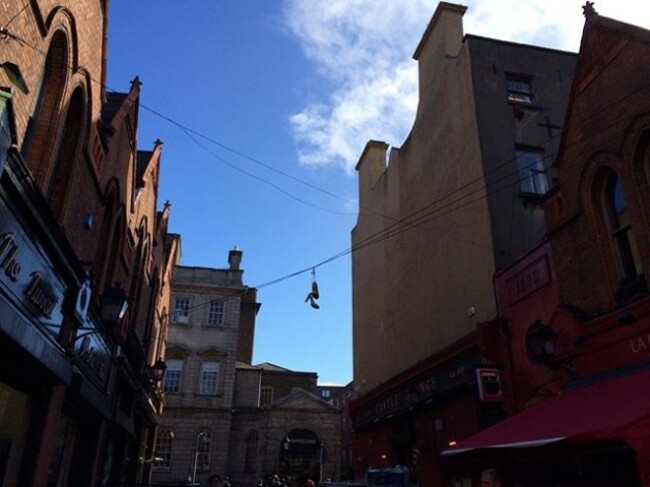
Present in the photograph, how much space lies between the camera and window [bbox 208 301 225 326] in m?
41.3

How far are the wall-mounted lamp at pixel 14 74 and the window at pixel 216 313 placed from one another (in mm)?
36368

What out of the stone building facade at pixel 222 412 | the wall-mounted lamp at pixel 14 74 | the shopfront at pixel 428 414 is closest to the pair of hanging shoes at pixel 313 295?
the shopfront at pixel 428 414

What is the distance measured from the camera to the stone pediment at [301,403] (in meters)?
40.8

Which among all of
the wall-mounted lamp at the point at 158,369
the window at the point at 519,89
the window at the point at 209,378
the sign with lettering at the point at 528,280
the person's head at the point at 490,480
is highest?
the window at the point at 519,89

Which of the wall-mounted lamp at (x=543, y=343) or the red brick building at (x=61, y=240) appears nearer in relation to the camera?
the red brick building at (x=61, y=240)

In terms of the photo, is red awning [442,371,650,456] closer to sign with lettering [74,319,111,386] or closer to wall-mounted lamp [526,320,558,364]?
wall-mounted lamp [526,320,558,364]

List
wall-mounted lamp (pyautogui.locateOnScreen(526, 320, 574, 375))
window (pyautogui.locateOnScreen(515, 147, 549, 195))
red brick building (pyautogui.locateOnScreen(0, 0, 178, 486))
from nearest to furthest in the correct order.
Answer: red brick building (pyautogui.locateOnScreen(0, 0, 178, 486)) < wall-mounted lamp (pyautogui.locateOnScreen(526, 320, 574, 375)) < window (pyautogui.locateOnScreen(515, 147, 549, 195))

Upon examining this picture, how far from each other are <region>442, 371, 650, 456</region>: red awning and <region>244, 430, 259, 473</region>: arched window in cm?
3291

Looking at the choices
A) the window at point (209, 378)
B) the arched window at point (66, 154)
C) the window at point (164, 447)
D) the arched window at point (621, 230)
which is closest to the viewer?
the arched window at point (66, 154)

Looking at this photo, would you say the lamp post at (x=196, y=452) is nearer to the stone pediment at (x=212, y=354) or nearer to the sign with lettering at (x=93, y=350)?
the stone pediment at (x=212, y=354)

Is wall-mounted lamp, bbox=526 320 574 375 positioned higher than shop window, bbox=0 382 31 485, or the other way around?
wall-mounted lamp, bbox=526 320 574 375

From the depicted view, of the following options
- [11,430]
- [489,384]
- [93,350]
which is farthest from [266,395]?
[11,430]

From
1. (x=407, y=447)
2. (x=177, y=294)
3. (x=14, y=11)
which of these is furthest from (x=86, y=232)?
(x=177, y=294)

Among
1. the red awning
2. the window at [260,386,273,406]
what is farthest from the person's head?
the window at [260,386,273,406]
